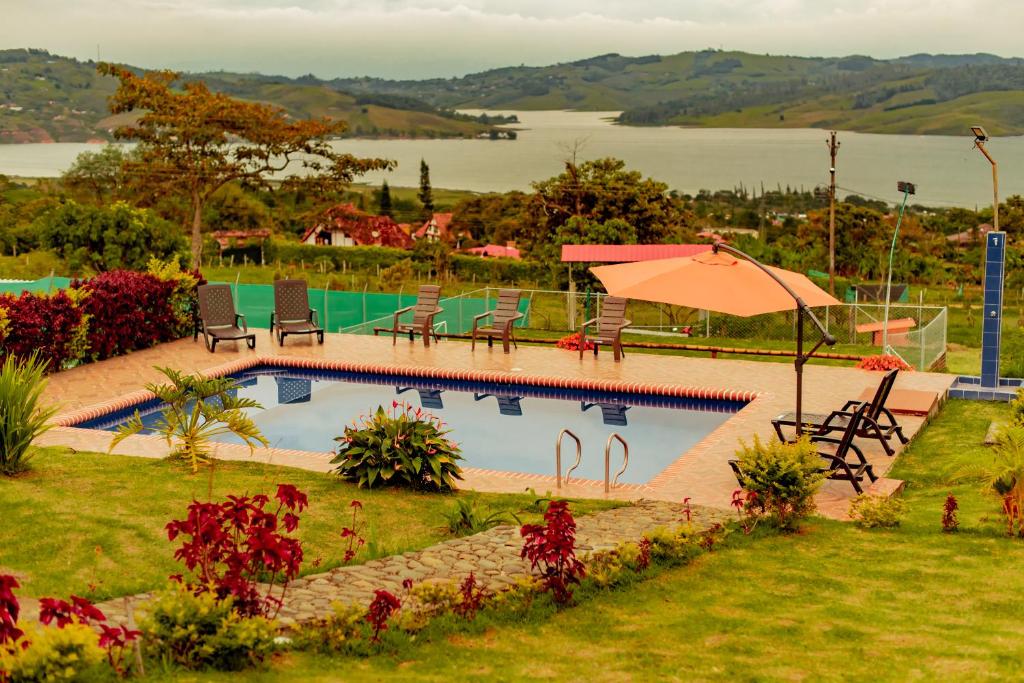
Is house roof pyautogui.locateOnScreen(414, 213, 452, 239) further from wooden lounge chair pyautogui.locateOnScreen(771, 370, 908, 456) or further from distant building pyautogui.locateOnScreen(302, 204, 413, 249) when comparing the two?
wooden lounge chair pyautogui.locateOnScreen(771, 370, 908, 456)

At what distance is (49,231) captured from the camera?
28875 mm

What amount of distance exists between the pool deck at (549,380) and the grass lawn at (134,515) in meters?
0.72

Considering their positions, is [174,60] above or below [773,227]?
above

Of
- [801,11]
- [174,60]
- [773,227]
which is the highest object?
[801,11]

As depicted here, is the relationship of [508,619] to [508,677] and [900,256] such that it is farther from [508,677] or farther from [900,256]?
[900,256]

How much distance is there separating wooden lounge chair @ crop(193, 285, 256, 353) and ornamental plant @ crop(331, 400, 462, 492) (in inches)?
313

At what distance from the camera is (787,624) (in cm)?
611

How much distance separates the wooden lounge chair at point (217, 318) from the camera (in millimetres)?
17359

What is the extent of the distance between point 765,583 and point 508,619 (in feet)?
5.86

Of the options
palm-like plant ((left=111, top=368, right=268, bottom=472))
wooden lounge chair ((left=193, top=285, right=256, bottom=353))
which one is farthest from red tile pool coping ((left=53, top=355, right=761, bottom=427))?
palm-like plant ((left=111, top=368, right=268, bottom=472))

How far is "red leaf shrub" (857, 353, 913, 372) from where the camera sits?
15703 mm

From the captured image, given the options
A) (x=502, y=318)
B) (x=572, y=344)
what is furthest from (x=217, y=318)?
(x=572, y=344)

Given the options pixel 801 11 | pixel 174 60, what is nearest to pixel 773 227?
pixel 174 60

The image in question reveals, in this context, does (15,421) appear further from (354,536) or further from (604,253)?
(604,253)
